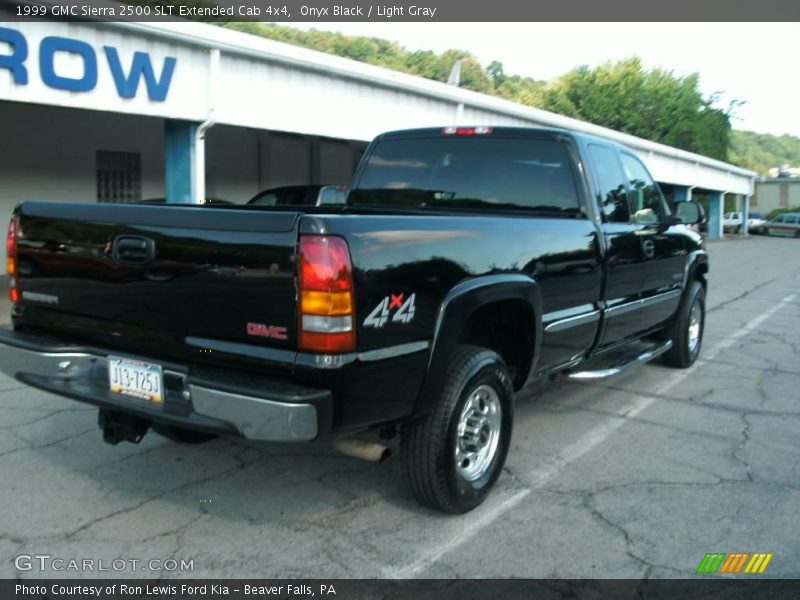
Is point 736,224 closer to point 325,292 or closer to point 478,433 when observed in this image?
point 478,433

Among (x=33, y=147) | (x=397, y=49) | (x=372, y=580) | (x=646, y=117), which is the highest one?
(x=397, y=49)

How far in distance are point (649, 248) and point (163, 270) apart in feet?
12.5

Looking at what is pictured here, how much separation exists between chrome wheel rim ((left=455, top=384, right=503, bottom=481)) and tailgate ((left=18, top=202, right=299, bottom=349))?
3.90 ft

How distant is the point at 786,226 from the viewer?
44938 mm

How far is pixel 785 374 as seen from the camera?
23.5ft

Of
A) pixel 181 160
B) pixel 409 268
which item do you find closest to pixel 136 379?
pixel 409 268

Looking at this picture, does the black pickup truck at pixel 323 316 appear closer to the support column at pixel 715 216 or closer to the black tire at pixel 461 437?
the black tire at pixel 461 437

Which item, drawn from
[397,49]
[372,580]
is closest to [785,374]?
[372,580]

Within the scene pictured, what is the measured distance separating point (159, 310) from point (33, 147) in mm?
11673

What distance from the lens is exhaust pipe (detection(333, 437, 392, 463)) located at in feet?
11.4

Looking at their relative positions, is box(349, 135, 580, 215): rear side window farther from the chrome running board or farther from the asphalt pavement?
the asphalt pavement

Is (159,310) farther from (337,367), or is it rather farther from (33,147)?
(33,147)
